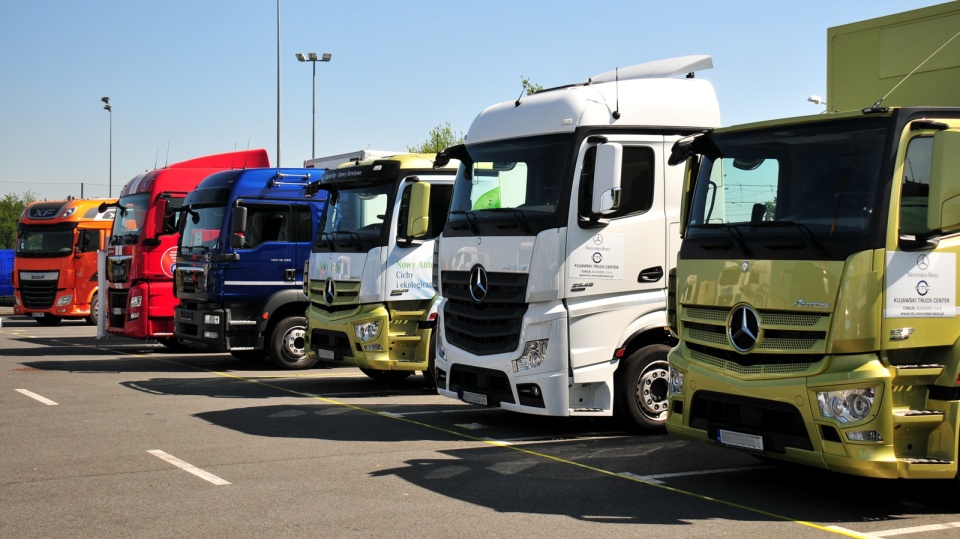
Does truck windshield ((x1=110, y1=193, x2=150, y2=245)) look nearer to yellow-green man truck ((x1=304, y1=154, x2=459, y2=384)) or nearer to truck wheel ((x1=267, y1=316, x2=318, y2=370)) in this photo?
truck wheel ((x1=267, y1=316, x2=318, y2=370))

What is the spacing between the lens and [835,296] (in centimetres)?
689

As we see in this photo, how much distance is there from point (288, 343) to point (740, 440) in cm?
1049

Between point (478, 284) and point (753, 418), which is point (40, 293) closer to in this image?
point (478, 284)

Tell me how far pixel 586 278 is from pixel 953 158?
368cm

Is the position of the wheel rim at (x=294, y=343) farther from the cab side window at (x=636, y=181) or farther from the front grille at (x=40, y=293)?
the front grille at (x=40, y=293)

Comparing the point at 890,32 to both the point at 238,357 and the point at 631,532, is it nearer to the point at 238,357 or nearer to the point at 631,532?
the point at 631,532

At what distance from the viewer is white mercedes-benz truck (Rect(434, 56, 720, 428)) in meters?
9.67

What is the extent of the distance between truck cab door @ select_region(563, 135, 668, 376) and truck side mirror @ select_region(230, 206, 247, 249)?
7786 millimetres

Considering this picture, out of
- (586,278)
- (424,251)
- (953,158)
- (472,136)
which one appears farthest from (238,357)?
(953,158)

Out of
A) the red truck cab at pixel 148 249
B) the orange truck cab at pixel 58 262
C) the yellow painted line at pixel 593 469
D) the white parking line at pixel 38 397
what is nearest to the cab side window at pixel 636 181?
the yellow painted line at pixel 593 469

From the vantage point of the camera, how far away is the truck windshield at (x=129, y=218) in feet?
63.1

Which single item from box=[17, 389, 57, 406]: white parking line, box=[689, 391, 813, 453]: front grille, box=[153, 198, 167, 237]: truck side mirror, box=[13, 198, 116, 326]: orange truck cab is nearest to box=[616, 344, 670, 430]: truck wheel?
box=[689, 391, 813, 453]: front grille

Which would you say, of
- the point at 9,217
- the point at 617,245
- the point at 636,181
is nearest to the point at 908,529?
the point at 617,245

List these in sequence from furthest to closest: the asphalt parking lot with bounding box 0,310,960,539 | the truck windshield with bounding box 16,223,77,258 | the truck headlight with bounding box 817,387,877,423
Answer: the truck windshield with bounding box 16,223,77,258 < the asphalt parking lot with bounding box 0,310,960,539 < the truck headlight with bounding box 817,387,877,423
